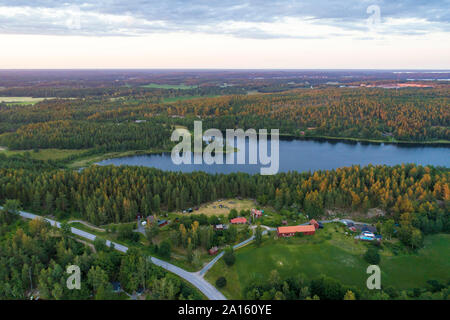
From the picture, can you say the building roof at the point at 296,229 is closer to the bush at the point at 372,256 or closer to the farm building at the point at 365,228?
the farm building at the point at 365,228

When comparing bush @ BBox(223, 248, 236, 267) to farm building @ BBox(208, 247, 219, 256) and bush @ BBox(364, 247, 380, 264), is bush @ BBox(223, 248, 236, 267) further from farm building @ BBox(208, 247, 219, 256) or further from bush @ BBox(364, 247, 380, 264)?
bush @ BBox(364, 247, 380, 264)

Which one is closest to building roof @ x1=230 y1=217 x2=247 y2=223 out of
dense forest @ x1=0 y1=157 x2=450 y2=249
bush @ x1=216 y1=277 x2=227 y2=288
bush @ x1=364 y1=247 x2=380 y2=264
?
dense forest @ x1=0 y1=157 x2=450 y2=249

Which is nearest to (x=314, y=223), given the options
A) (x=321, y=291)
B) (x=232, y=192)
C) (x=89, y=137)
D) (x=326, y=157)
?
(x=321, y=291)

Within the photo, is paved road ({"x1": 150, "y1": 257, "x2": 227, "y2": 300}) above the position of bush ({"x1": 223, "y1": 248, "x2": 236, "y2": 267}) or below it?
below

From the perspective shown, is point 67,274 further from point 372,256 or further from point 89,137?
point 89,137
